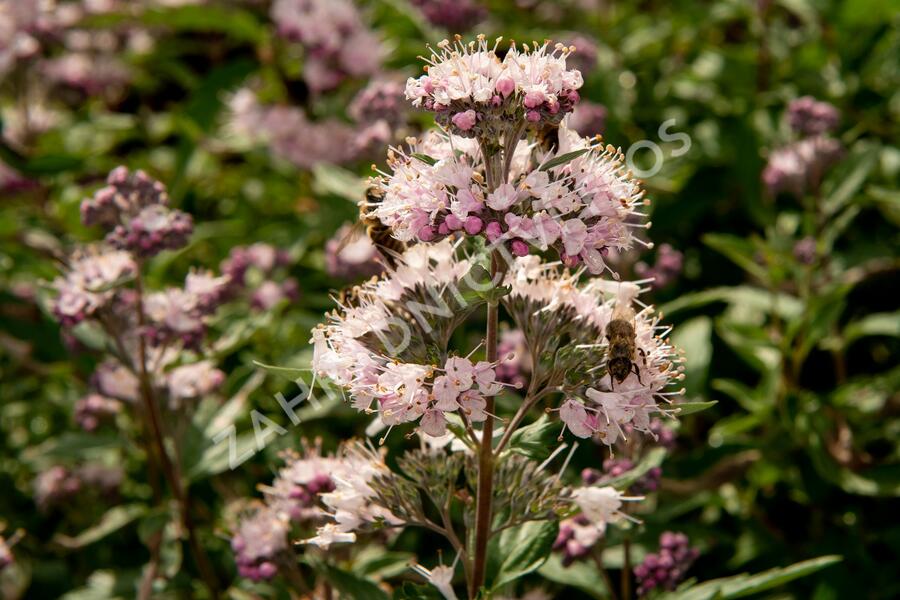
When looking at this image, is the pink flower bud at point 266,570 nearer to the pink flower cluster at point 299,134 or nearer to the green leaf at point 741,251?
the green leaf at point 741,251

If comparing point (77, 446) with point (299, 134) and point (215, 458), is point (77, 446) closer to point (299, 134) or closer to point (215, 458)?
point (215, 458)

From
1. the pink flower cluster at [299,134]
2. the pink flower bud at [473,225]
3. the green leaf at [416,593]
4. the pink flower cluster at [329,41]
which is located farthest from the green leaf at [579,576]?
the pink flower cluster at [329,41]

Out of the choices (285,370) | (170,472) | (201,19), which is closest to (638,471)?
(285,370)

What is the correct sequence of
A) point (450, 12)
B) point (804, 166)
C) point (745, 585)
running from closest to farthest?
point (745, 585), point (804, 166), point (450, 12)

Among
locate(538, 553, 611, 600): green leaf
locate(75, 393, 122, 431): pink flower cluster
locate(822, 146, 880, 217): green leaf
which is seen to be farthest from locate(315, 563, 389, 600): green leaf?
locate(822, 146, 880, 217): green leaf

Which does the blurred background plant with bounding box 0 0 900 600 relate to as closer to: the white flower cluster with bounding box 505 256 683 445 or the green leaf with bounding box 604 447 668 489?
the green leaf with bounding box 604 447 668 489

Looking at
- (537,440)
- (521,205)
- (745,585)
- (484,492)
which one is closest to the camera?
(521,205)
